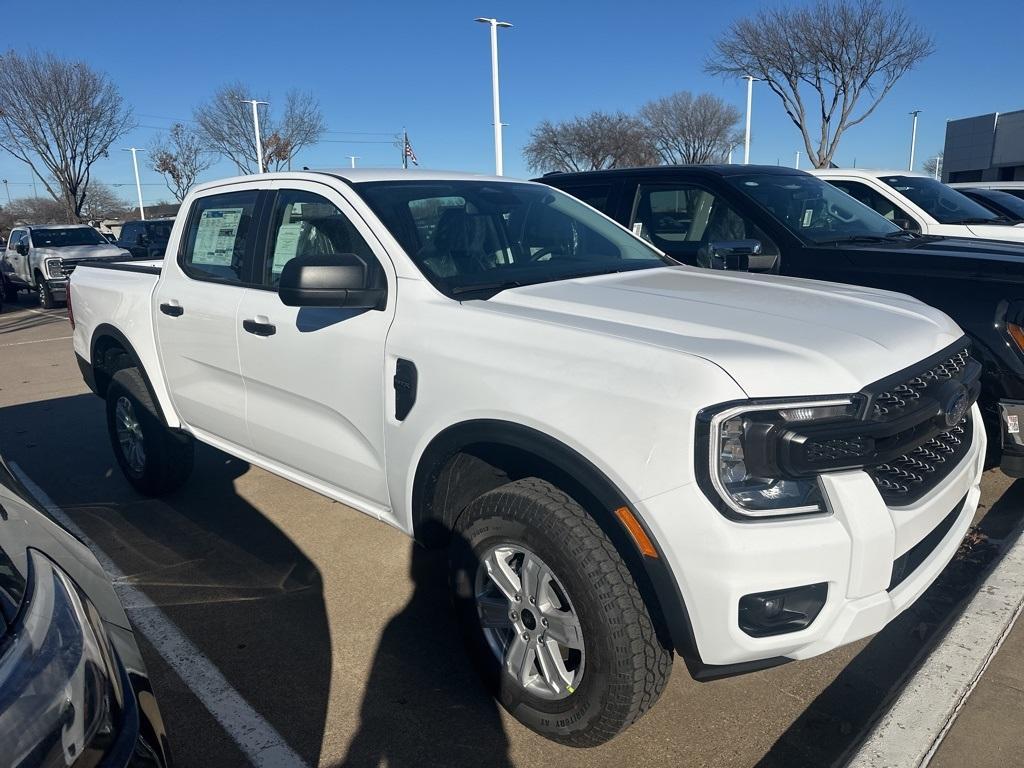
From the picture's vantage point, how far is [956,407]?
257 cm

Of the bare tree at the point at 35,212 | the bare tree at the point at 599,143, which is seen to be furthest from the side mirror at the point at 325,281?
the bare tree at the point at 35,212

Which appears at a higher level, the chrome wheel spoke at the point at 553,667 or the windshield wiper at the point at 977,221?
the windshield wiper at the point at 977,221

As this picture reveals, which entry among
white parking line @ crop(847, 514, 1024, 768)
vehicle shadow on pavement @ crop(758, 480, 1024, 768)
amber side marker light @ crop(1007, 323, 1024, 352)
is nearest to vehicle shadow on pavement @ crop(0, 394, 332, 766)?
vehicle shadow on pavement @ crop(758, 480, 1024, 768)

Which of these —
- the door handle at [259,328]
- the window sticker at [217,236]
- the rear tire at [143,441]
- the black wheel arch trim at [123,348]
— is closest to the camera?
the door handle at [259,328]

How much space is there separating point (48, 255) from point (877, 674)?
1742cm

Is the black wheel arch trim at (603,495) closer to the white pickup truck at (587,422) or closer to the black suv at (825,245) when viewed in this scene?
the white pickup truck at (587,422)

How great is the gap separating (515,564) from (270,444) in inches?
60.0

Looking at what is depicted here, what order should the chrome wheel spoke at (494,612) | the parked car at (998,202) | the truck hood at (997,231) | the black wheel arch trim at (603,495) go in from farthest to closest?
the parked car at (998,202) → the truck hood at (997,231) → the chrome wheel spoke at (494,612) → the black wheel arch trim at (603,495)

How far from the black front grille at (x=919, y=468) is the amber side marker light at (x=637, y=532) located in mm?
653

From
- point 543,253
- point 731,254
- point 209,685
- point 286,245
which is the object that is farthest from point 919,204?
point 209,685

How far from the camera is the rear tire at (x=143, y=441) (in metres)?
4.60

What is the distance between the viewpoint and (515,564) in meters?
2.66

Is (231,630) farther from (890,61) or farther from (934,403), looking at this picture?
(890,61)

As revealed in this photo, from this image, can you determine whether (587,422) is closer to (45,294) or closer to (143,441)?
(143,441)
